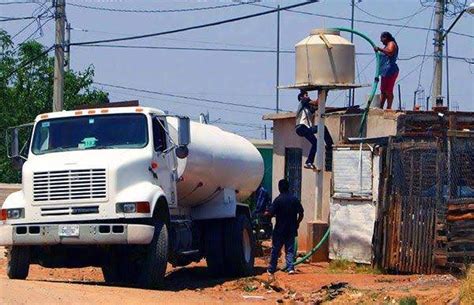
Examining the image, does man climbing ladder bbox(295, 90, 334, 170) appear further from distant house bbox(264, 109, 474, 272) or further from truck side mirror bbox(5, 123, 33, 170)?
truck side mirror bbox(5, 123, 33, 170)

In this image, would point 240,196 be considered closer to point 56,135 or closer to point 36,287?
point 56,135

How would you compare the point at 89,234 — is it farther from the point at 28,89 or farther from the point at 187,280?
the point at 28,89

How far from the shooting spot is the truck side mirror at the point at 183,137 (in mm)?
17250

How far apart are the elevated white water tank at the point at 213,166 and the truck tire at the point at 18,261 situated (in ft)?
9.42

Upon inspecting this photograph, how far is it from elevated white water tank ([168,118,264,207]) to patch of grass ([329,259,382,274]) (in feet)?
7.66

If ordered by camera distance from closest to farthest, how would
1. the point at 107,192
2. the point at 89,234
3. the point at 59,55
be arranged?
1. the point at 89,234
2. the point at 107,192
3. the point at 59,55

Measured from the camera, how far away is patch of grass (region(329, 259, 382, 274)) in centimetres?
1966

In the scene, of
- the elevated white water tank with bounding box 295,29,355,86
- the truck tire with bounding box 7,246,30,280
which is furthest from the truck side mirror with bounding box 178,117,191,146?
the elevated white water tank with bounding box 295,29,355,86

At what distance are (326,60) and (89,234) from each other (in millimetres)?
7264

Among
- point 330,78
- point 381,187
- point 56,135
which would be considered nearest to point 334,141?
point 330,78

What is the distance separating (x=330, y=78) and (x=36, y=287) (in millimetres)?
8688

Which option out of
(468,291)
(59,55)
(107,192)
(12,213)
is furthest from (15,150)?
(59,55)

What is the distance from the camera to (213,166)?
63.4 feet

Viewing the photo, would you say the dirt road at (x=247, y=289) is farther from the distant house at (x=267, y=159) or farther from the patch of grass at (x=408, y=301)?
the distant house at (x=267, y=159)
